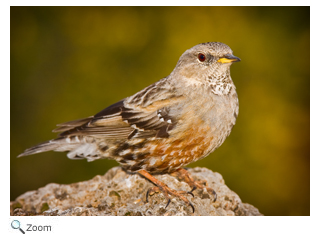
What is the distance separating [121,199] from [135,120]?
97 cm

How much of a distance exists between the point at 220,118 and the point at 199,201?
40.3 inches

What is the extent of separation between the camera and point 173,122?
4.52 meters

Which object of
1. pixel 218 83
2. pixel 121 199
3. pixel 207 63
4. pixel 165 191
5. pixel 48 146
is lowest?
pixel 121 199

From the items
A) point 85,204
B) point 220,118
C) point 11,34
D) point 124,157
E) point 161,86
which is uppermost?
point 11,34

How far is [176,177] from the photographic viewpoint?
5.18m

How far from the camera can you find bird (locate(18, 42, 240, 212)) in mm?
4512

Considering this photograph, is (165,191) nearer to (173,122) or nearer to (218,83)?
(173,122)

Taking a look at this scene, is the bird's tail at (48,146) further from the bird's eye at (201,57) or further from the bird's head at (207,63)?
the bird's eye at (201,57)

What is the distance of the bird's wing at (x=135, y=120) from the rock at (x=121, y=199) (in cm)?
67

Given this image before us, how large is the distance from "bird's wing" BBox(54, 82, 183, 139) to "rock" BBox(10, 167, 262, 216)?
0.67 meters

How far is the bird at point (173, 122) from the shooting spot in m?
4.51

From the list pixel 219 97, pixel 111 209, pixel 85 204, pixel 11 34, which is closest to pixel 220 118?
pixel 219 97

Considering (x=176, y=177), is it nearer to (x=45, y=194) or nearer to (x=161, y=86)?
(x=161, y=86)
